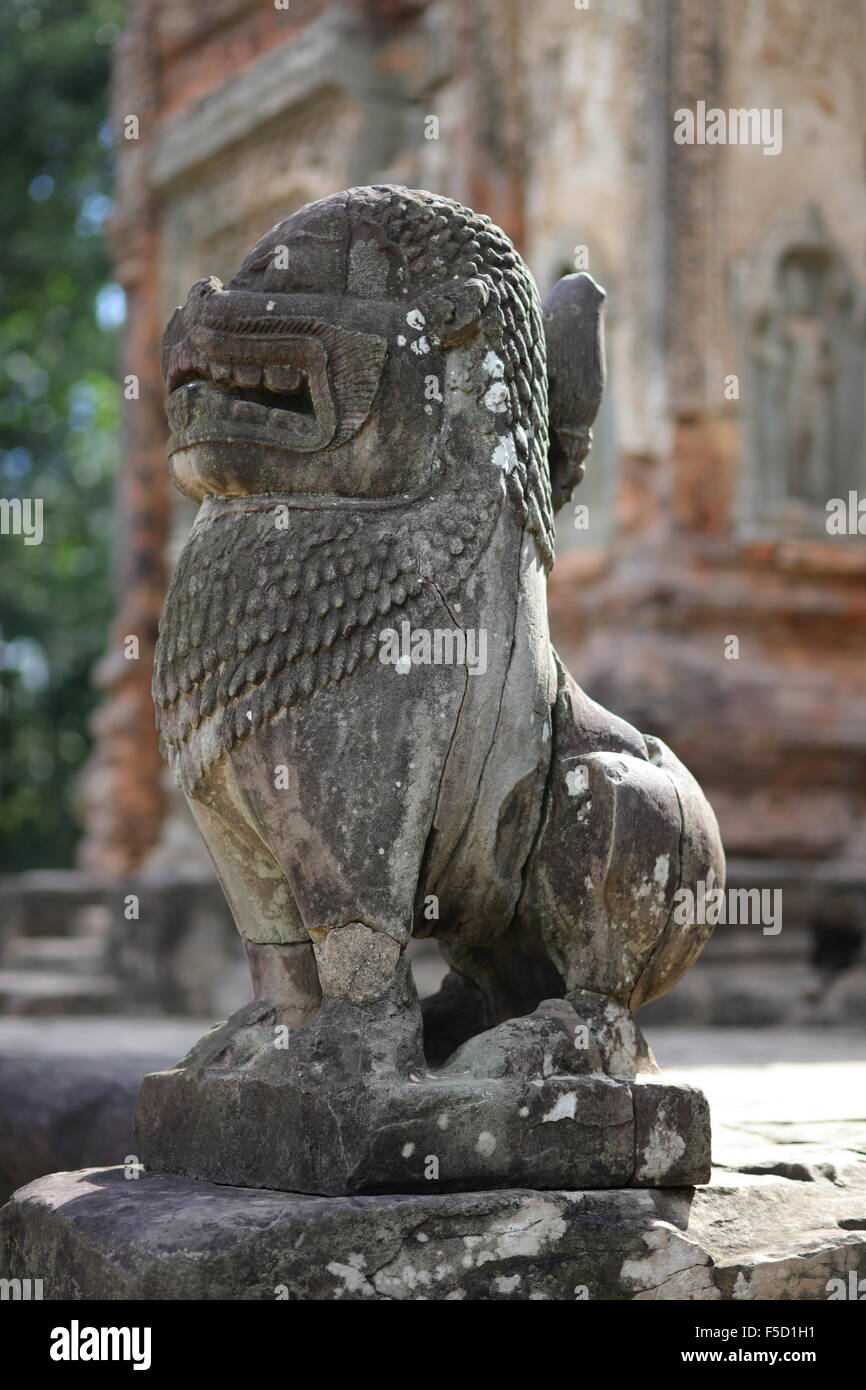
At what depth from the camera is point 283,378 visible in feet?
9.14

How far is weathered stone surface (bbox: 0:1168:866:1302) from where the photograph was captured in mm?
2369

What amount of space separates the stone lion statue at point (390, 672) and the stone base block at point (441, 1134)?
73 mm

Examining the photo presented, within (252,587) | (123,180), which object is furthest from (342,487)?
(123,180)

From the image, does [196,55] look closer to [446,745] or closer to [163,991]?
[163,991]

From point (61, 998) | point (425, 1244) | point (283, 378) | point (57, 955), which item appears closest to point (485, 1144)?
point (425, 1244)

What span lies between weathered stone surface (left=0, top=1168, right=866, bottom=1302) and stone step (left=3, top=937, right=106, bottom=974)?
6.96m

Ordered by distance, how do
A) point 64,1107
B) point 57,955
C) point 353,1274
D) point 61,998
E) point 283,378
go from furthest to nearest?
point 57,955 → point 61,998 → point 64,1107 → point 283,378 → point 353,1274

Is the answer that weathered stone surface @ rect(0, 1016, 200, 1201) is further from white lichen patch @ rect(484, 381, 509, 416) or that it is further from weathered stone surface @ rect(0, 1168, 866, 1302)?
white lichen patch @ rect(484, 381, 509, 416)

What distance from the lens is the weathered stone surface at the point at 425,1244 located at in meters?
2.37

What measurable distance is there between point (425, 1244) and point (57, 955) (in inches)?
328

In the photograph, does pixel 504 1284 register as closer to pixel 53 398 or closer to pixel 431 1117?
pixel 431 1117

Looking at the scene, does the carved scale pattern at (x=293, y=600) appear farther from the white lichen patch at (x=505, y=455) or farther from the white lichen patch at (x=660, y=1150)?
the white lichen patch at (x=660, y=1150)

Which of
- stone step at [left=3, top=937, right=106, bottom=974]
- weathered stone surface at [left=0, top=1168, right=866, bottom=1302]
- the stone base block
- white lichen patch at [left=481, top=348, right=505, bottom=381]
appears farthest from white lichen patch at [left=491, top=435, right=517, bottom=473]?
stone step at [left=3, top=937, right=106, bottom=974]
